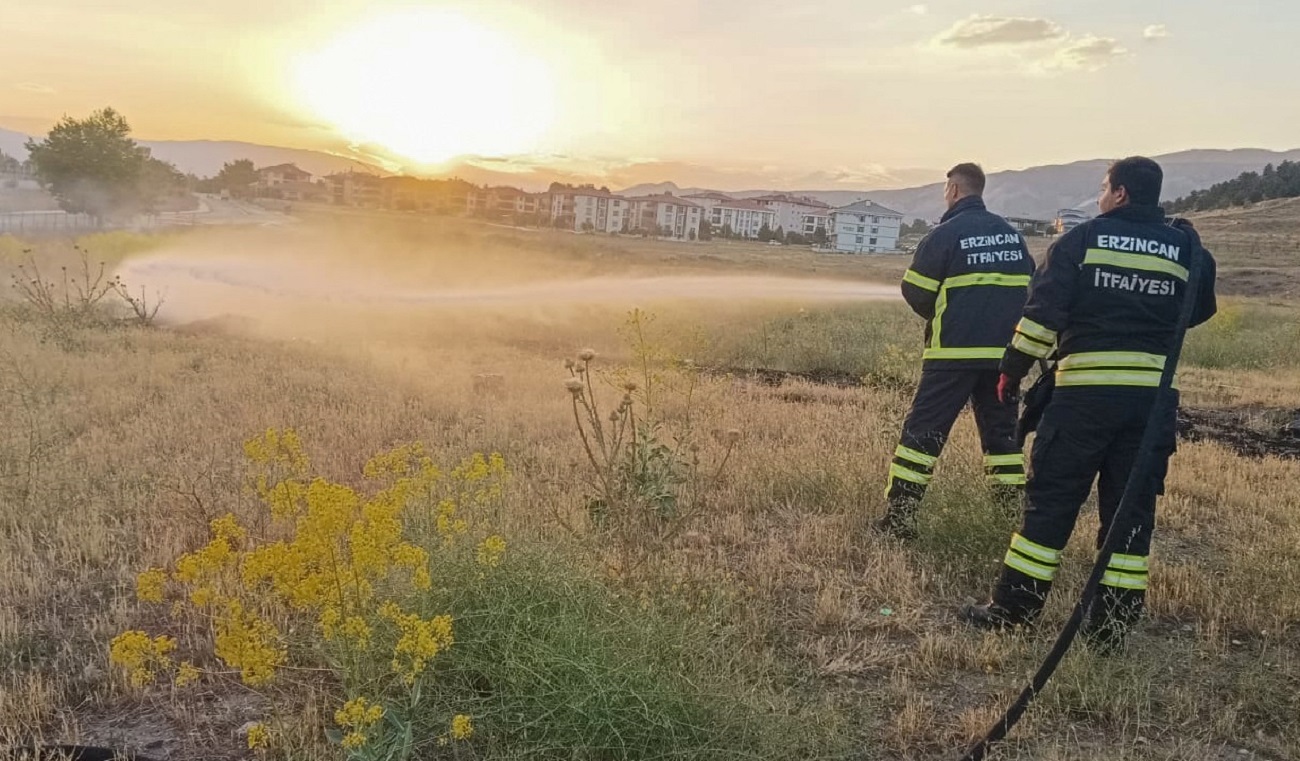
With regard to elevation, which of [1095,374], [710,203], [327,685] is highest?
[710,203]

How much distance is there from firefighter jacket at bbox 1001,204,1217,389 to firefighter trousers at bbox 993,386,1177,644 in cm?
12

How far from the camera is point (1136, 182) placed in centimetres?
361

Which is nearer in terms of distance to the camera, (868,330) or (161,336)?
(161,336)

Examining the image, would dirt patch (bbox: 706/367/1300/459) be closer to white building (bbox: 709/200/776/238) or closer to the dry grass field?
the dry grass field

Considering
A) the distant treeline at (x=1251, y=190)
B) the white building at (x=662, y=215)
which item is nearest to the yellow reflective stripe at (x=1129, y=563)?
the distant treeline at (x=1251, y=190)

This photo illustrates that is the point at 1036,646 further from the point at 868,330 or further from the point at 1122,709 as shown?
the point at 868,330

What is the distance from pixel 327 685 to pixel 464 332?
12.3 m

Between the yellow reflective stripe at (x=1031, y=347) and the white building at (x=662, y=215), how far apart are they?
9250 cm

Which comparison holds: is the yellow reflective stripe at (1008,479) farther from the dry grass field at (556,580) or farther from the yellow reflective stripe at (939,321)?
the yellow reflective stripe at (939,321)

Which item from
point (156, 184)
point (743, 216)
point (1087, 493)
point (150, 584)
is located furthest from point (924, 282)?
point (743, 216)

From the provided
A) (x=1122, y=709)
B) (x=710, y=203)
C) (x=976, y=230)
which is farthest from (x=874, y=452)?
(x=710, y=203)

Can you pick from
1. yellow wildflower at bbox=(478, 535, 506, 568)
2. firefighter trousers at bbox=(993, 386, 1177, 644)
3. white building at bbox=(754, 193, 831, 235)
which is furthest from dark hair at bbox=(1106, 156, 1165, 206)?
white building at bbox=(754, 193, 831, 235)

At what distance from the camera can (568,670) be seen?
250 centimetres

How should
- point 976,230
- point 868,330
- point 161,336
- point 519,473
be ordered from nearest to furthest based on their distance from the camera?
point 976,230 < point 519,473 < point 161,336 < point 868,330
